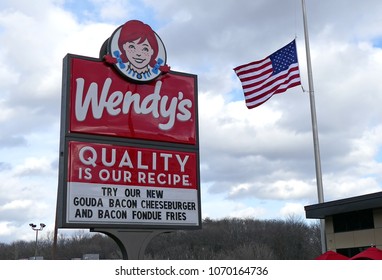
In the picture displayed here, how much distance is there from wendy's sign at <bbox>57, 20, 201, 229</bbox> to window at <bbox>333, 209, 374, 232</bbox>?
7.17 m

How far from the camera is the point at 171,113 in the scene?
13.6 m

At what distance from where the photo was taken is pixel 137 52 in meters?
13.2

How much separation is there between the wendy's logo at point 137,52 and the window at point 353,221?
29.1ft

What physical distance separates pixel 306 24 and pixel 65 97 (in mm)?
11359

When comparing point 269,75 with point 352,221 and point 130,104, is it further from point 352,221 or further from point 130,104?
point 130,104

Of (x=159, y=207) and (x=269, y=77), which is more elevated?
(x=269, y=77)

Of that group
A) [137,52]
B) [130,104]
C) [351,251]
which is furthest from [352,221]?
[137,52]

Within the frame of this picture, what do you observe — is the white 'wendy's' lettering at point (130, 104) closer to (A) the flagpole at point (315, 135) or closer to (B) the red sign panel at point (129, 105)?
(B) the red sign panel at point (129, 105)

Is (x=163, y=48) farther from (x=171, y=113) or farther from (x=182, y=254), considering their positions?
(x=182, y=254)

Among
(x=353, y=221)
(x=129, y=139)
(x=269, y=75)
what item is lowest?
(x=353, y=221)

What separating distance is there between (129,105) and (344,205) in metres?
8.39

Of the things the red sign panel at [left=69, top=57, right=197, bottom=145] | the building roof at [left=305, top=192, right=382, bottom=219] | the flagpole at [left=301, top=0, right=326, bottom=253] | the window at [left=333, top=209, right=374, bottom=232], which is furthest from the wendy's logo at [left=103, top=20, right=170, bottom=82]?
the window at [left=333, top=209, right=374, bottom=232]
